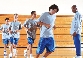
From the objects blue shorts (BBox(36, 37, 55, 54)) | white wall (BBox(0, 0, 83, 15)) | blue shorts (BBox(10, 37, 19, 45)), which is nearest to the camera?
blue shorts (BBox(36, 37, 55, 54))

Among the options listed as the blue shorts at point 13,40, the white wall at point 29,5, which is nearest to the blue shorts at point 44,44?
the blue shorts at point 13,40

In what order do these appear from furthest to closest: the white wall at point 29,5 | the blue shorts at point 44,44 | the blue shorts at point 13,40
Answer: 1. the white wall at point 29,5
2. the blue shorts at point 13,40
3. the blue shorts at point 44,44

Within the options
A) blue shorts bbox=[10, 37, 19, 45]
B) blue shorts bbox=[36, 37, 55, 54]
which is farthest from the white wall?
blue shorts bbox=[36, 37, 55, 54]

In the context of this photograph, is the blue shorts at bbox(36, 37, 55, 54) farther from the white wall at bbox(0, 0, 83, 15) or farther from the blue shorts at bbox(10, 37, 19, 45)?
the white wall at bbox(0, 0, 83, 15)

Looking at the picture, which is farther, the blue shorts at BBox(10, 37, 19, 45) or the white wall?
the white wall

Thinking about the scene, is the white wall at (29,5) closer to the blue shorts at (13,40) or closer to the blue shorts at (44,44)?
the blue shorts at (13,40)

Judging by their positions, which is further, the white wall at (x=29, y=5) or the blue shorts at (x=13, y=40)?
the white wall at (x=29, y=5)

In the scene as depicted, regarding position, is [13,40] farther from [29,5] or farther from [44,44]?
[44,44]

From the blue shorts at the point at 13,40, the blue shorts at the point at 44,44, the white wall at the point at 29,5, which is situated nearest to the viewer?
the blue shorts at the point at 44,44

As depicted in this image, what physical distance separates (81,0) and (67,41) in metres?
0.96

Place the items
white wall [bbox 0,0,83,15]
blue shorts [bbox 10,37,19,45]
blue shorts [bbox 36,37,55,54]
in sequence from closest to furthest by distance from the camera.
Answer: blue shorts [bbox 36,37,55,54]
blue shorts [bbox 10,37,19,45]
white wall [bbox 0,0,83,15]

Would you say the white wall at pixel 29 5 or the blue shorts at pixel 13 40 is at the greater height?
the white wall at pixel 29 5

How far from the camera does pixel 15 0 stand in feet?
16.5

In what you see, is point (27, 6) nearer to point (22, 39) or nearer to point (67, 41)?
point (22, 39)
